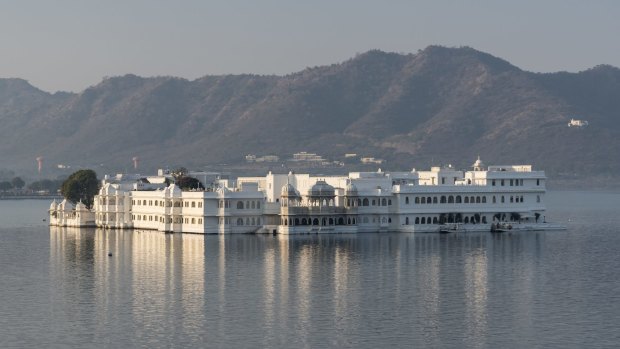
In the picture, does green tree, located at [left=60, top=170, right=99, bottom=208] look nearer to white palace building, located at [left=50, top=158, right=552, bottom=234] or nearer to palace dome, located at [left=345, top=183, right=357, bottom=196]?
white palace building, located at [left=50, top=158, right=552, bottom=234]

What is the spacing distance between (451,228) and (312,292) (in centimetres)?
4218

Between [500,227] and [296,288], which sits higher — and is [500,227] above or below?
above

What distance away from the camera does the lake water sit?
180 feet

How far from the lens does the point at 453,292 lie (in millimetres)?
67500

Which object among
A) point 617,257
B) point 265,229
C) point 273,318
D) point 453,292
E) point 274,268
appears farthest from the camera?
point 265,229

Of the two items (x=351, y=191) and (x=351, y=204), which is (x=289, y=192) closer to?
(x=351, y=191)

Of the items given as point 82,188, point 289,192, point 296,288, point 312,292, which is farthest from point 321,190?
point 312,292

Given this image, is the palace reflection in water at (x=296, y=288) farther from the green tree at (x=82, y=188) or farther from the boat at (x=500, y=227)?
the green tree at (x=82, y=188)

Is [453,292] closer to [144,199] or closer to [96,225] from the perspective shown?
[144,199]

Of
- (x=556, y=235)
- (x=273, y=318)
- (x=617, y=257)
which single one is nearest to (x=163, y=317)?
(x=273, y=318)

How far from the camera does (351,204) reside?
10681 cm

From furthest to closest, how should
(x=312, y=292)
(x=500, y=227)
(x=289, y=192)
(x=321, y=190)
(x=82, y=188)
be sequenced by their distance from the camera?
(x=82, y=188) → (x=500, y=227) → (x=321, y=190) → (x=289, y=192) → (x=312, y=292)

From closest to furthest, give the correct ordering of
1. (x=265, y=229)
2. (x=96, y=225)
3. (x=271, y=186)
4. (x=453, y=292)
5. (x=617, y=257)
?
(x=453, y=292), (x=617, y=257), (x=265, y=229), (x=271, y=186), (x=96, y=225)

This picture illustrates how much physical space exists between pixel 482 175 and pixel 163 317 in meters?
56.7
